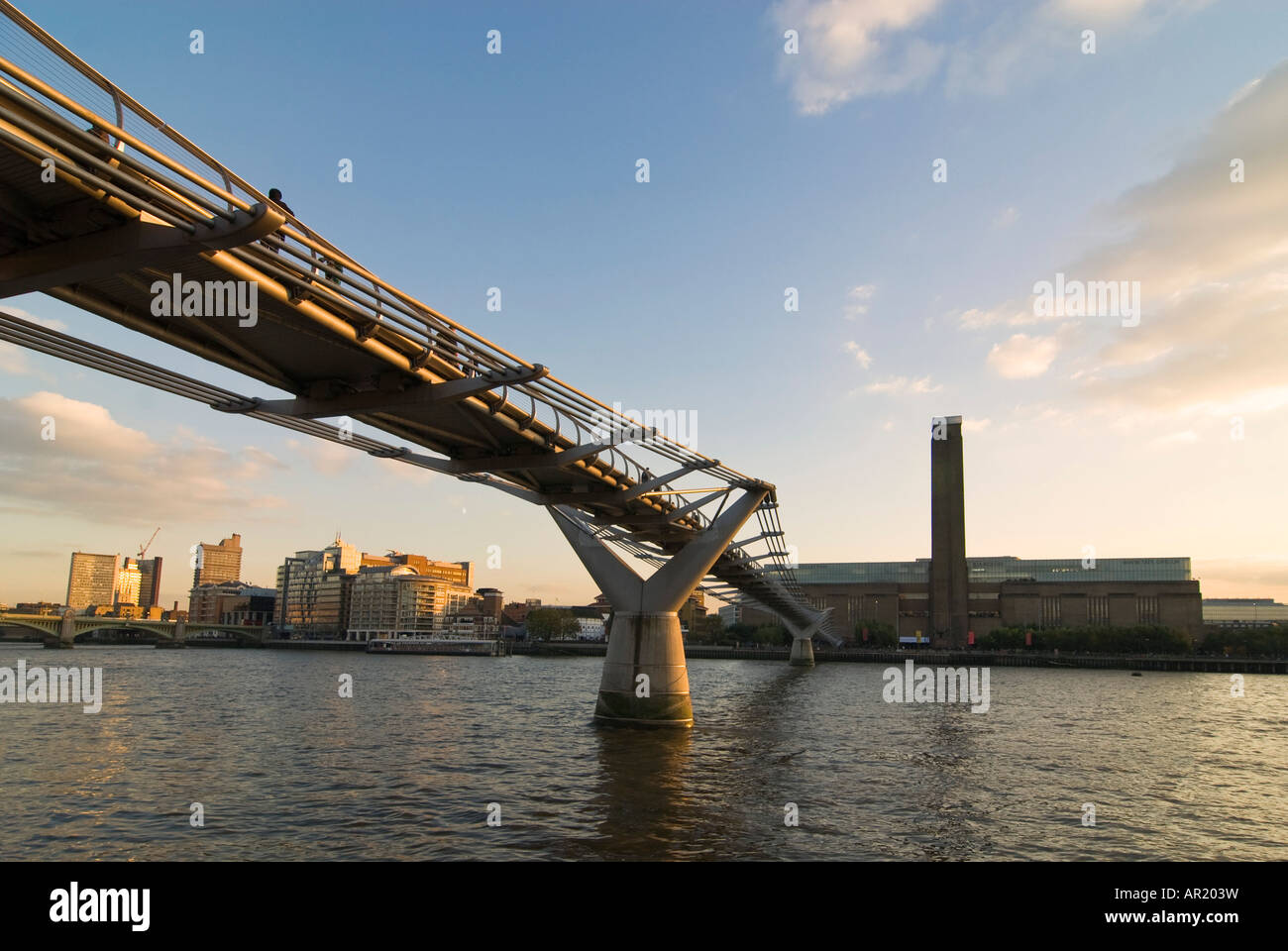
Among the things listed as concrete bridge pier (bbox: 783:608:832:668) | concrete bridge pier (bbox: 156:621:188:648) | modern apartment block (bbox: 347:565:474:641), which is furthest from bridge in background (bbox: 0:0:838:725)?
modern apartment block (bbox: 347:565:474:641)

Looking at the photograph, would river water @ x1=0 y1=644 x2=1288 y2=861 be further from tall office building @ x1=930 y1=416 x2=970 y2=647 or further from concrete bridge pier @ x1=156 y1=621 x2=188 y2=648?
concrete bridge pier @ x1=156 y1=621 x2=188 y2=648

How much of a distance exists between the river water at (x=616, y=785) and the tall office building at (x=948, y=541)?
94.1m

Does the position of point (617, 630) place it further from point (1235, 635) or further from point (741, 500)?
point (1235, 635)

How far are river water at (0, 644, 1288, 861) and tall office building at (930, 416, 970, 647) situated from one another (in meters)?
94.1

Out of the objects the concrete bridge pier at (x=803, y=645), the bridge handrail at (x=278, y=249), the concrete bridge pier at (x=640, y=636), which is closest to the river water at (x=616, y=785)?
the concrete bridge pier at (x=640, y=636)

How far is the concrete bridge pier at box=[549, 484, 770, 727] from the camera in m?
33.8

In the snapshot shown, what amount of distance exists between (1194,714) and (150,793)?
49912mm

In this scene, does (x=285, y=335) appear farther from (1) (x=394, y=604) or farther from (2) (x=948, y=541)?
(1) (x=394, y=604)

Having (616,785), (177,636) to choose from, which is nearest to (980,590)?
(177,636)

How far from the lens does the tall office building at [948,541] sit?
13612 cm

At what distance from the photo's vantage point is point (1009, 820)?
62.1 ft

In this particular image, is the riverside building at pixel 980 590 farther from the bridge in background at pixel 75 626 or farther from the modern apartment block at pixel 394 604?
the bridge in background at pixel 75 626

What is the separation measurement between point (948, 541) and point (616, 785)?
12501cm
